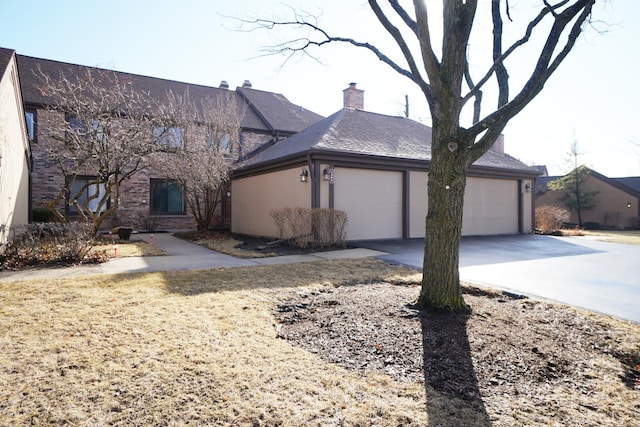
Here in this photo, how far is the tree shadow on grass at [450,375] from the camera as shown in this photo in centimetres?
229

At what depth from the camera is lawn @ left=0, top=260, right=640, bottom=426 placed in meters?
2.31

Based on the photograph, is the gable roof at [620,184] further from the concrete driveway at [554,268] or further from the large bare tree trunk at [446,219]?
the large bare tree trunk at [446,219]

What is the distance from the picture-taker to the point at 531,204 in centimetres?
1603

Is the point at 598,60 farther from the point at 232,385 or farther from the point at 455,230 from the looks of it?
the point at 232,385

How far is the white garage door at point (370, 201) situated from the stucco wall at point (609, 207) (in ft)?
71.5

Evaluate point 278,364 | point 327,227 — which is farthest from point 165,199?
point 278,364

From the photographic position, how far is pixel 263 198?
14.0 metres

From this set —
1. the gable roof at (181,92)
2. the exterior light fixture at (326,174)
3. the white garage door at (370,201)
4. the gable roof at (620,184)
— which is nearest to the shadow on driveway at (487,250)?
the white garage door at (370,201)

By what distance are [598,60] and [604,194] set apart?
26440mm

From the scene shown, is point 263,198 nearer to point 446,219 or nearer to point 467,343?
point 446,219

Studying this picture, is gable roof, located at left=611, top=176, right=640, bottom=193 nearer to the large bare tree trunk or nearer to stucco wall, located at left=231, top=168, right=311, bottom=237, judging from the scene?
stucco wall, located at left=231, top=168, right=311, bottom=237

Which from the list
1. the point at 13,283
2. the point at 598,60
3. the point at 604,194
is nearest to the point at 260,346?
the point at 13,283

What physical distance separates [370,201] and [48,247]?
26.9 ft

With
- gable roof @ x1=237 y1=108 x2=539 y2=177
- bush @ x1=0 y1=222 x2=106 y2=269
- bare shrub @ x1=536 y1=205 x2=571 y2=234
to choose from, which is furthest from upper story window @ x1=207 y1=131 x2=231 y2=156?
bare shrub @ x1=536 y1=205 x2=571 y2=234
